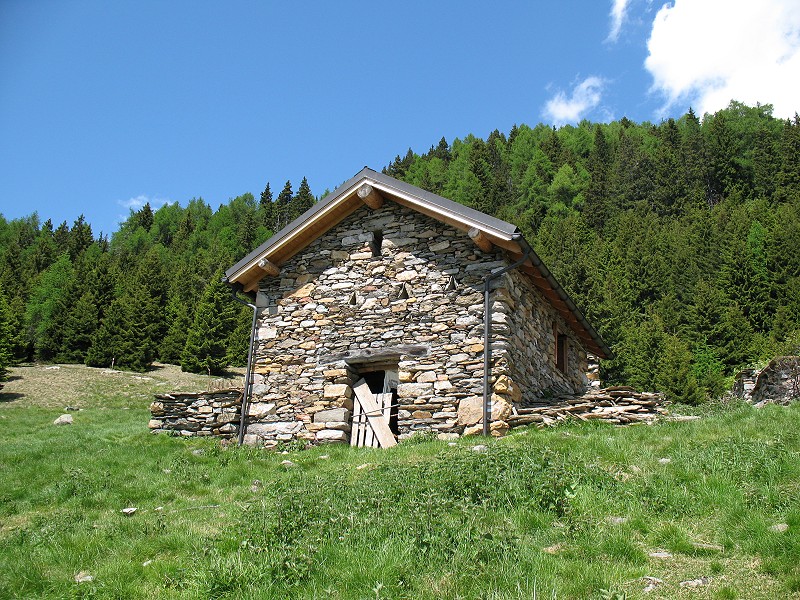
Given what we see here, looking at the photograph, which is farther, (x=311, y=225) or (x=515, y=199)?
(x=515, y=199)

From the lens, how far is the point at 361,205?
52.5ft

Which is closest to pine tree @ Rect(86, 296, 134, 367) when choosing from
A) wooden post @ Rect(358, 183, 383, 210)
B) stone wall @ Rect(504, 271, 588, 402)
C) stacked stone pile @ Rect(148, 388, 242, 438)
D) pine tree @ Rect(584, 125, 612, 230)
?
stacked stone pile @ Rect(148, 388, 242, 438)

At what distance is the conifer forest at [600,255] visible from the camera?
1623 inches

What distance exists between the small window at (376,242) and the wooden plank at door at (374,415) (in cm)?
298

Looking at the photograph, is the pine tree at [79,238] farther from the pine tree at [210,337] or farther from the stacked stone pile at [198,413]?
the stacked stone pile at [198,413]

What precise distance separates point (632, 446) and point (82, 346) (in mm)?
44893

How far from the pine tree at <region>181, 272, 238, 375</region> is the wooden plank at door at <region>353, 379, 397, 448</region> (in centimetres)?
2833

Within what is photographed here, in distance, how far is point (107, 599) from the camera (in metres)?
6.35

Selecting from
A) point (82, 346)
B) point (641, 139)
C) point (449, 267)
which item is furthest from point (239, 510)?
point (641, 139)

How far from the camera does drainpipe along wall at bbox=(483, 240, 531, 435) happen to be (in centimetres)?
1318

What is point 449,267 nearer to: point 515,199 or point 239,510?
point 239,510

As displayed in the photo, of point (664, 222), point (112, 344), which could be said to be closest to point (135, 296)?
point (112, 344)

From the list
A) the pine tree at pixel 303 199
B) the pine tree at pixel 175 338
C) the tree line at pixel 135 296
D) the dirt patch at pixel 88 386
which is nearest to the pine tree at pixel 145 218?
the tree line at pixel 135 296

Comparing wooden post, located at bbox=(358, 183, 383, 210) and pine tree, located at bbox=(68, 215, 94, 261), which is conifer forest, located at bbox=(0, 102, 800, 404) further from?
wooden post, located at bbox=(358, 183, 383, 210)
